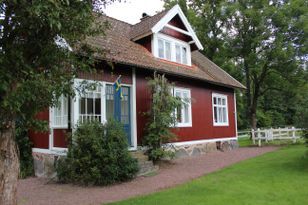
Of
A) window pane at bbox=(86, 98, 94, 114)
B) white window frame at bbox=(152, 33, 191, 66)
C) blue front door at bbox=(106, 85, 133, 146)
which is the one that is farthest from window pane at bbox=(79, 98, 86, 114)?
white window frame at bbox=(152, 33, 191, 66)

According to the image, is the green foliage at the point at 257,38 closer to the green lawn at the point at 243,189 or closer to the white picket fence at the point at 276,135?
the white picket fence at the point at 276,135

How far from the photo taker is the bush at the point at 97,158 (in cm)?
789

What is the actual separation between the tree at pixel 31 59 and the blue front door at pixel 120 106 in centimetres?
527

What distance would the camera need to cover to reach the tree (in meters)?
3.64

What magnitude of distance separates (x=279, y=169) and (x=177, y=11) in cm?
863

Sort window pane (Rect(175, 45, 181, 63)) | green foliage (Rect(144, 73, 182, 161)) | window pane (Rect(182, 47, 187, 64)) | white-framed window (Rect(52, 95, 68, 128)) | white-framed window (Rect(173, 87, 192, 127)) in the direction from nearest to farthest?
white-framed window (Rect(52, 95, 68, 128)) < green foliage (Rect(144, 73, 182, 161)) < white-framed window (Rect(173, 87, 192, 127)) < window pane (Rect(175, 45, 181, 63)) < window pane (Rect(182, 47, 187, 64))

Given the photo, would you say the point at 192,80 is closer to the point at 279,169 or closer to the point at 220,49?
the point at 279,169

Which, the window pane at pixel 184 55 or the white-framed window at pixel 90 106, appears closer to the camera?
the white-framed window at pixel 90 106

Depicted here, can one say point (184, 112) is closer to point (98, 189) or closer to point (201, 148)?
point (201, 148)

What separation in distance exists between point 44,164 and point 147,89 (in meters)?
4.65

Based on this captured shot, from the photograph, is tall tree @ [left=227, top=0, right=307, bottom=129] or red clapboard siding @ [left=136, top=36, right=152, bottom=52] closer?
red clapboard siding @ [left=136, top=36, right=152, bottom=52]

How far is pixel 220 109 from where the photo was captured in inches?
640

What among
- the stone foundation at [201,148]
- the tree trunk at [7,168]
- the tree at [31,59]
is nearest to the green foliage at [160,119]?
the stone foundation at [201,148]

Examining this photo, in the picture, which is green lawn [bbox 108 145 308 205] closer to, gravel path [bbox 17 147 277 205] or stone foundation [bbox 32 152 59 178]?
gravel path [bbox 17 147 277 205]
